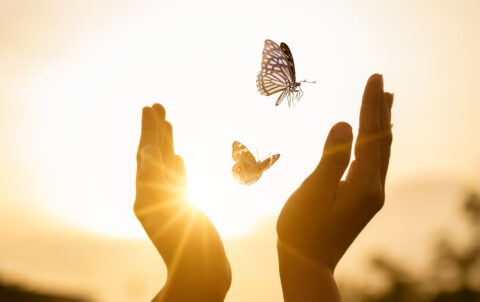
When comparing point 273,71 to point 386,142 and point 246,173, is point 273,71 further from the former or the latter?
point 386,142

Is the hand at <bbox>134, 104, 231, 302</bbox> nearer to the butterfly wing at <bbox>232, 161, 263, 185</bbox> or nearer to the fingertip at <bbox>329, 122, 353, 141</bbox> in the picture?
the butterfly wing at <bbox>232, 161, 263, 185</bbox>

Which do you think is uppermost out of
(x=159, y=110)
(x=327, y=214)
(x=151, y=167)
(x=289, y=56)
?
(x=289, y=56)

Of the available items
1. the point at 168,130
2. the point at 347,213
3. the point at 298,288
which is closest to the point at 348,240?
the point at 347,213

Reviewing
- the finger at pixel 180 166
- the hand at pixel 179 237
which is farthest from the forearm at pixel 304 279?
the finger at pixel 180 166

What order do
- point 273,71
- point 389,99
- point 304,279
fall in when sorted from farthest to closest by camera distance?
1. point 273,71
2. point 389,99
3. point 304,279

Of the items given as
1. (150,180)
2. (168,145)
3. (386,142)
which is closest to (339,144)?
(386,142)

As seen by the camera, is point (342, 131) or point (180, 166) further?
point (180, 166)

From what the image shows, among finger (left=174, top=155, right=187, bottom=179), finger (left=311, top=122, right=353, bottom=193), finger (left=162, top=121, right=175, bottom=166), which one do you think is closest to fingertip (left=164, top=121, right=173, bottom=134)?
finger (left=162, top=121, right=175, bottom=166)

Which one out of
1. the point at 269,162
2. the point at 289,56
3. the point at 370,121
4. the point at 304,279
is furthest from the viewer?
the point at 289,56
